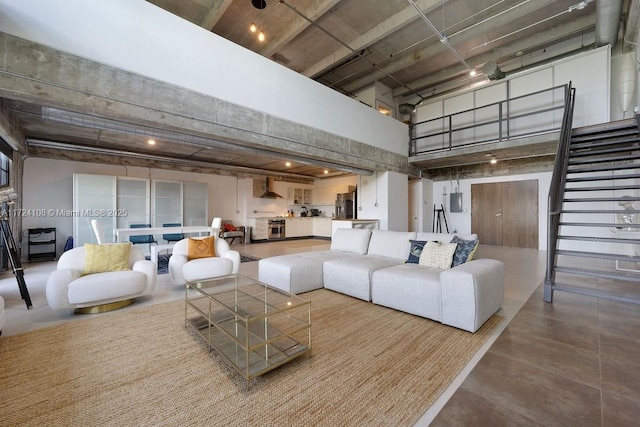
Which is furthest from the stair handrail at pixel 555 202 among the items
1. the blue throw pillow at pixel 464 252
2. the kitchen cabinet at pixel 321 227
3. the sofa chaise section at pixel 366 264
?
the kitchen cabinet at pixel 321 227

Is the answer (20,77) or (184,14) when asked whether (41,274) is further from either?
(184,14)

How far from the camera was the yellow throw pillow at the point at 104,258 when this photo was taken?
3154 mm

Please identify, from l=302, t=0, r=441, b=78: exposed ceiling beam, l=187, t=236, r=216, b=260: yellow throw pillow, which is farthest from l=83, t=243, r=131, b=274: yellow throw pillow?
l=302, t=0, r=441, b=78: exposed ceiling beam

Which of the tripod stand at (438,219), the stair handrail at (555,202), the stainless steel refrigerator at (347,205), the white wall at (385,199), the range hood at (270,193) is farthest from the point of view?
the range hood at (270,193)

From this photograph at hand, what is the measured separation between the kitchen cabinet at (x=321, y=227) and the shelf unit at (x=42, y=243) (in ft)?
26.8

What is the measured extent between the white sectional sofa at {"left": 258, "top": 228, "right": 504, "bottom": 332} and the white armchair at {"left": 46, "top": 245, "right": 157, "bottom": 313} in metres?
1.49

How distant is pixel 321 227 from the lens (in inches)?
458

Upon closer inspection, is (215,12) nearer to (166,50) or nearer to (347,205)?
(166,50)

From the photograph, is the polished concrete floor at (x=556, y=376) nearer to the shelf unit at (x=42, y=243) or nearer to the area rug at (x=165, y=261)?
the area rug at (x=165, y=261)

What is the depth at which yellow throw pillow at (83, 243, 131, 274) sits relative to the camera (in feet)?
10.3

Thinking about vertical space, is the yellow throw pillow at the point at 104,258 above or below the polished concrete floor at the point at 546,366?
above

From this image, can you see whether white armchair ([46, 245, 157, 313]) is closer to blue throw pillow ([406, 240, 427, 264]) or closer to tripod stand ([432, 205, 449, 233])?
blue throw pillow ([406, 240, 427, 264])

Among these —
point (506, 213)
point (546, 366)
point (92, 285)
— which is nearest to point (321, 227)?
point (506, 213)

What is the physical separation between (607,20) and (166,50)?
7.57 meters
